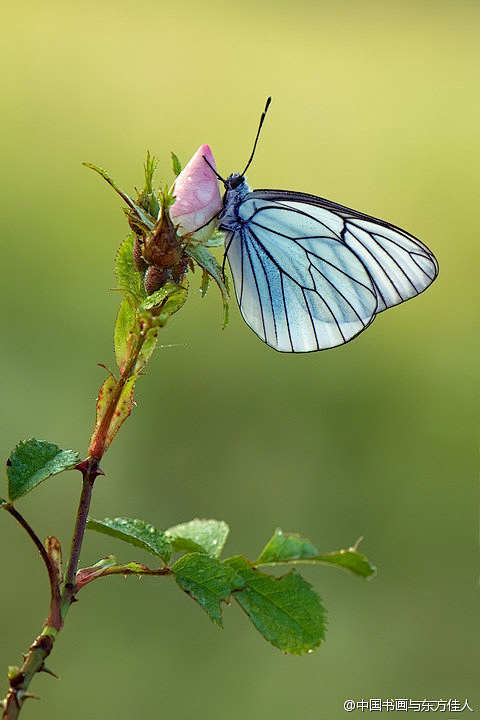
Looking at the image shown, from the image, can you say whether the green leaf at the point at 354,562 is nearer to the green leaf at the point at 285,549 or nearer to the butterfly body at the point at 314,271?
the green leaf at the point at 285,549

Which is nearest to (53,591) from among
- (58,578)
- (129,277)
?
(58,578)

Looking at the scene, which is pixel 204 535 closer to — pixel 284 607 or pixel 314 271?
pixel 284 607

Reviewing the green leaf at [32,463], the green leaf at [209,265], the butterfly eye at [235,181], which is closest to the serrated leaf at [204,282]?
the green leaf at [209,265]

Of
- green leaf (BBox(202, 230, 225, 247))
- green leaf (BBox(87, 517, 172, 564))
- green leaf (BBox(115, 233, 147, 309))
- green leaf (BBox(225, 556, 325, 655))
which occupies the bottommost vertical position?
green leaf (BBox(225, 556, 325, 655))

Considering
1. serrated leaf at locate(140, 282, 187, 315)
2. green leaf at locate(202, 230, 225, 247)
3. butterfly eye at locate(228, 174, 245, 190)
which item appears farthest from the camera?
butterfly eye at locate(228, 174, 245, 190)

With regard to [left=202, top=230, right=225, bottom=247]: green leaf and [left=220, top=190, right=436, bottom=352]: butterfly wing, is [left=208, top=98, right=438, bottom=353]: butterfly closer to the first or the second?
[left=220, top=190, right=436, bottom=352]: butterfly wing

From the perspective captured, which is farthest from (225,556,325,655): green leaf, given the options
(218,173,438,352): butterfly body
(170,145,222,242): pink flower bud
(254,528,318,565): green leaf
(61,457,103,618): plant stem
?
(218,173,438,352): butterfly body
